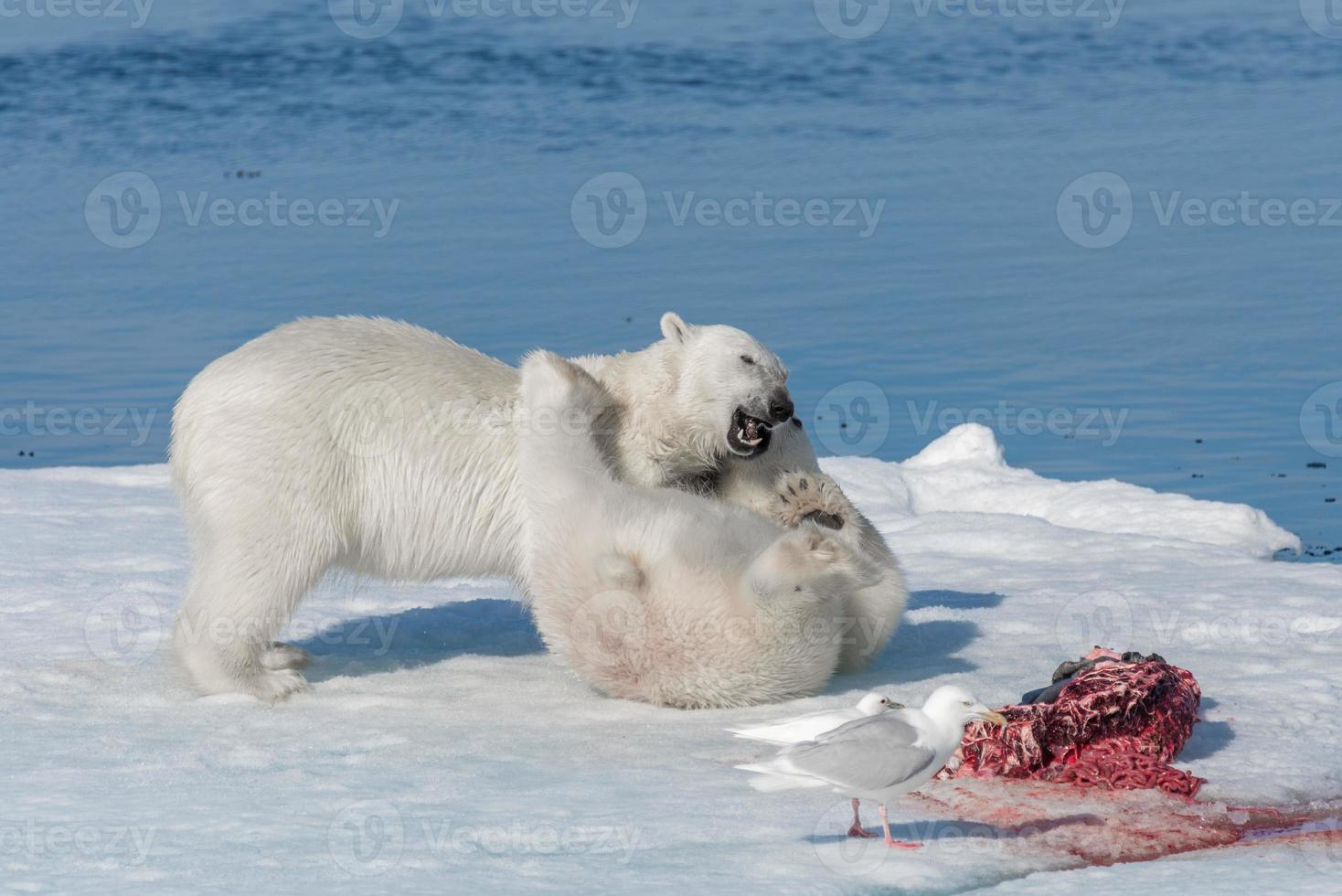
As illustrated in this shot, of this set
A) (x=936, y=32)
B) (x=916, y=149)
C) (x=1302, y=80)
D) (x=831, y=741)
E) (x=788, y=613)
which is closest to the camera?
(x=831, y=741)

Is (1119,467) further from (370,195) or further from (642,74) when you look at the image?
(642,74)

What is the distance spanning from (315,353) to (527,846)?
6.52 ft

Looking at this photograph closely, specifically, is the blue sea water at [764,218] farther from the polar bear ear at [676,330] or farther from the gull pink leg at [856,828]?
the gull pink leg at [856,828]

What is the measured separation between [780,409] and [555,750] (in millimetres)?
1278

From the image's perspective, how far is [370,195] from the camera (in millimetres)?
15695

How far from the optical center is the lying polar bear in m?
4.56

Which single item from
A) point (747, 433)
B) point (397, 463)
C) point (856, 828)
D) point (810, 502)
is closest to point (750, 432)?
point (747, 433)

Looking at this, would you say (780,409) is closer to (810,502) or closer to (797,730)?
(810,502)

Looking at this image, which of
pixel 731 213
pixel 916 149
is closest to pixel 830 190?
pixel 731 213

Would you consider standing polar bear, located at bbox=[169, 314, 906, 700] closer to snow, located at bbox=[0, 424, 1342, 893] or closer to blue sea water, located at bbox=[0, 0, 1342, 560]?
snow, located at bbox=[0, 424, 1342, 893]

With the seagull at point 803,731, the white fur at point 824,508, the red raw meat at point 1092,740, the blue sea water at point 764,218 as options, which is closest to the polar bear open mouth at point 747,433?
the white fur at point 824,508

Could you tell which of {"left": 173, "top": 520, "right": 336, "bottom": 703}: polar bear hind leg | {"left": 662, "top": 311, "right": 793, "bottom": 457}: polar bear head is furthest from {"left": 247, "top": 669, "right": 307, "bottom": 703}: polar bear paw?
{"left": 662, "top": 311, "right": 793, "bottom": 457}: polar bear head

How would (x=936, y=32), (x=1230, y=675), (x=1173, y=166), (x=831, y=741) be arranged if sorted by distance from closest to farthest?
(x=831, y=741), (x=1230, y=675), (x=1173, y=166), (x=936, y=32)

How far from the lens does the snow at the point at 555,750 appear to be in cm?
347
